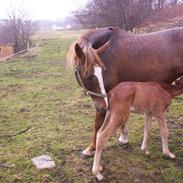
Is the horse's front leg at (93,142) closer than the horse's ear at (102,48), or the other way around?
the horse's ear at (102,48)

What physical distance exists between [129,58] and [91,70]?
0.54 m

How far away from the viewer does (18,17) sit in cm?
2642

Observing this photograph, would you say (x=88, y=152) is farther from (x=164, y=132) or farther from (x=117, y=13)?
(x=117, y=13)

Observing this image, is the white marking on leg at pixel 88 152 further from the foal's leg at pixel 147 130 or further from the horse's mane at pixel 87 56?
the horse's mane at pixel 87 56

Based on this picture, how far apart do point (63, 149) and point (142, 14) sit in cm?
971

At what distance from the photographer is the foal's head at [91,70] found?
12.0ft

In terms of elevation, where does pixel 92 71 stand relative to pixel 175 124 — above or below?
above

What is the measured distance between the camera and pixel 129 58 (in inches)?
157

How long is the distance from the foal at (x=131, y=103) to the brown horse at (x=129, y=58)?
0.37 feet

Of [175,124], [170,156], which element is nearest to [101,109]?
[170,156]

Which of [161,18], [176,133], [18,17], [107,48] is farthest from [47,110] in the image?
[18,17]

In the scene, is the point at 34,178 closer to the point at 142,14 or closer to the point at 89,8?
the point at 142,14

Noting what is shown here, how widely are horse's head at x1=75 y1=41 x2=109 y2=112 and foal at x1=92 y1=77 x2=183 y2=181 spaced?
0.12 metres

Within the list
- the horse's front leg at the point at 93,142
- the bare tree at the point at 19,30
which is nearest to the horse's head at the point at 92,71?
A: the horse's front leg at the point at 93,142
